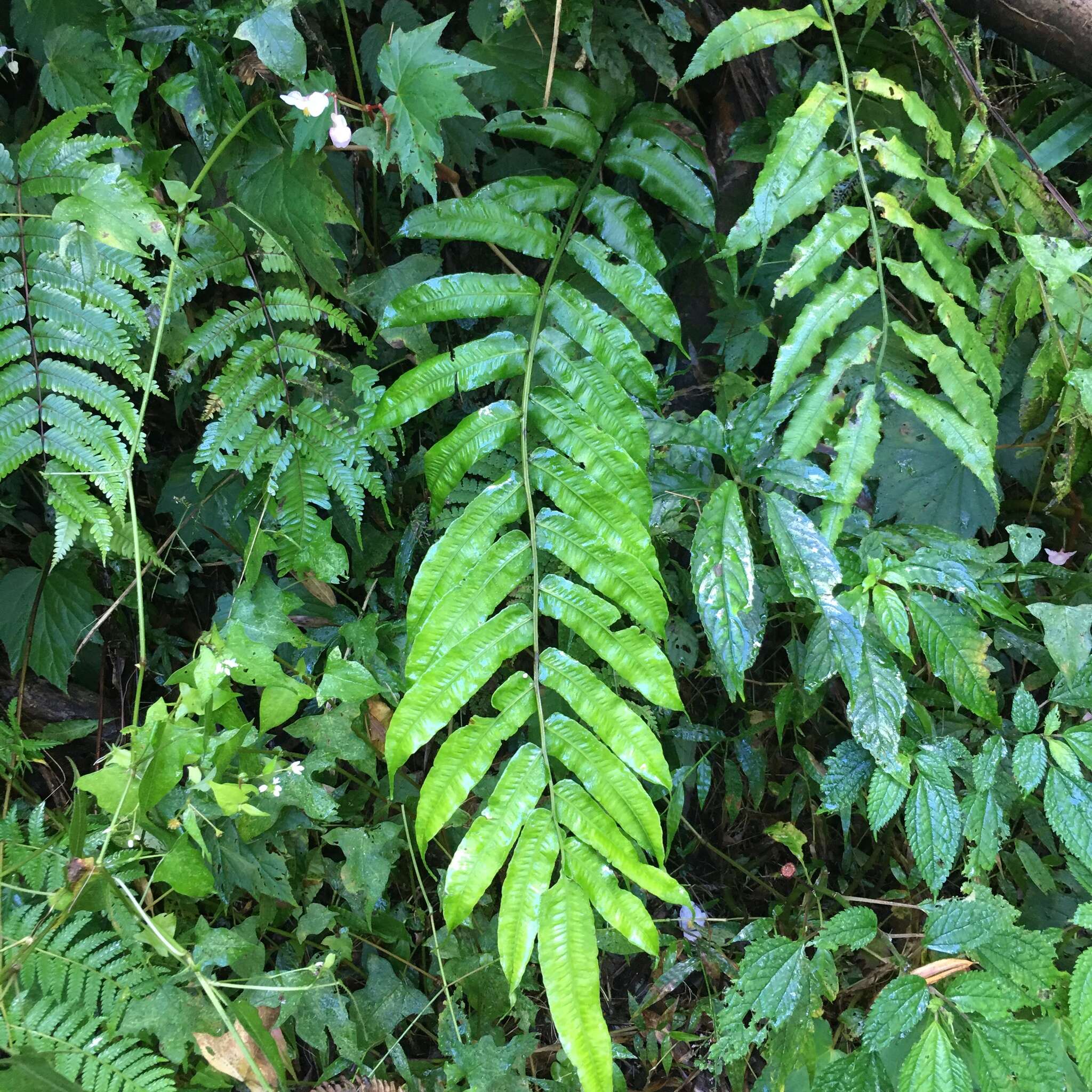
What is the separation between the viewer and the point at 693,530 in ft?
5.02

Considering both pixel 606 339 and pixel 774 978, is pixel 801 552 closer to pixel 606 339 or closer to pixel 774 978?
pixel 606 339

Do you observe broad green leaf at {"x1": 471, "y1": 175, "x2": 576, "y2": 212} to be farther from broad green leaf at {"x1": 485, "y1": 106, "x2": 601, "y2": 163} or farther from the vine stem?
the vine stem

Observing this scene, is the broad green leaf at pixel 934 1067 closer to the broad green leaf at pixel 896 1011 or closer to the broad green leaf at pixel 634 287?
the broad green leaf at pixel 896 1011

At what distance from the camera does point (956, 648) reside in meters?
1.33

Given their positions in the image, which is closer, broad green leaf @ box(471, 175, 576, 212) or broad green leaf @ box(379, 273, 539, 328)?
broad green leaf @ box(379, 273, 539, 328)

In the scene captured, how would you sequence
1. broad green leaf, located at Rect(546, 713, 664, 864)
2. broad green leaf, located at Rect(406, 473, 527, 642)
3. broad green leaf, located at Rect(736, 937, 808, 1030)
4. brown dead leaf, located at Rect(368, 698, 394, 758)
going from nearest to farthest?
broad green leaf, located at Rect(546, 713, 664, 864)
broad green leaf, located at Rect(406, 473, 527, 642)
broad green leaf, located at Rect(736, 937, 808, 1030)
brown dead leaf, located at Rect(368, 698, 394, 758)

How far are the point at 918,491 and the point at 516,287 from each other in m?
0.91

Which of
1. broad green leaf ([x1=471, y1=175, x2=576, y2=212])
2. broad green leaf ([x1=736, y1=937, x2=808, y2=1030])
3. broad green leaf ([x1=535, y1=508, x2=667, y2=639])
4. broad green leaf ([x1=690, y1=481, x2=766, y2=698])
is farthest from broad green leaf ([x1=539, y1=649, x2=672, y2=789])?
broad green leaf ([x1=471, y1=175, x2=576, y2=212])

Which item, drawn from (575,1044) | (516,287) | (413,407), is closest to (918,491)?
(516,287)

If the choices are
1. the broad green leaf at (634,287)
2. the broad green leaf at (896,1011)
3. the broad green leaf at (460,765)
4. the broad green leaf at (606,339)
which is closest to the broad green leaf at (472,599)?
the broad green leaf at (460,765)

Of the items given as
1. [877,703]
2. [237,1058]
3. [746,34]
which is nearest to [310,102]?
[746,34]

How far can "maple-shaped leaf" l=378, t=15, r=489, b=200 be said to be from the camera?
4.02 feet

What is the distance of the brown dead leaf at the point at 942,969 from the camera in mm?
1384

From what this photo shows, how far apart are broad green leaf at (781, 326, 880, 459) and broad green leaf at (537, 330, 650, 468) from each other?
244mm
